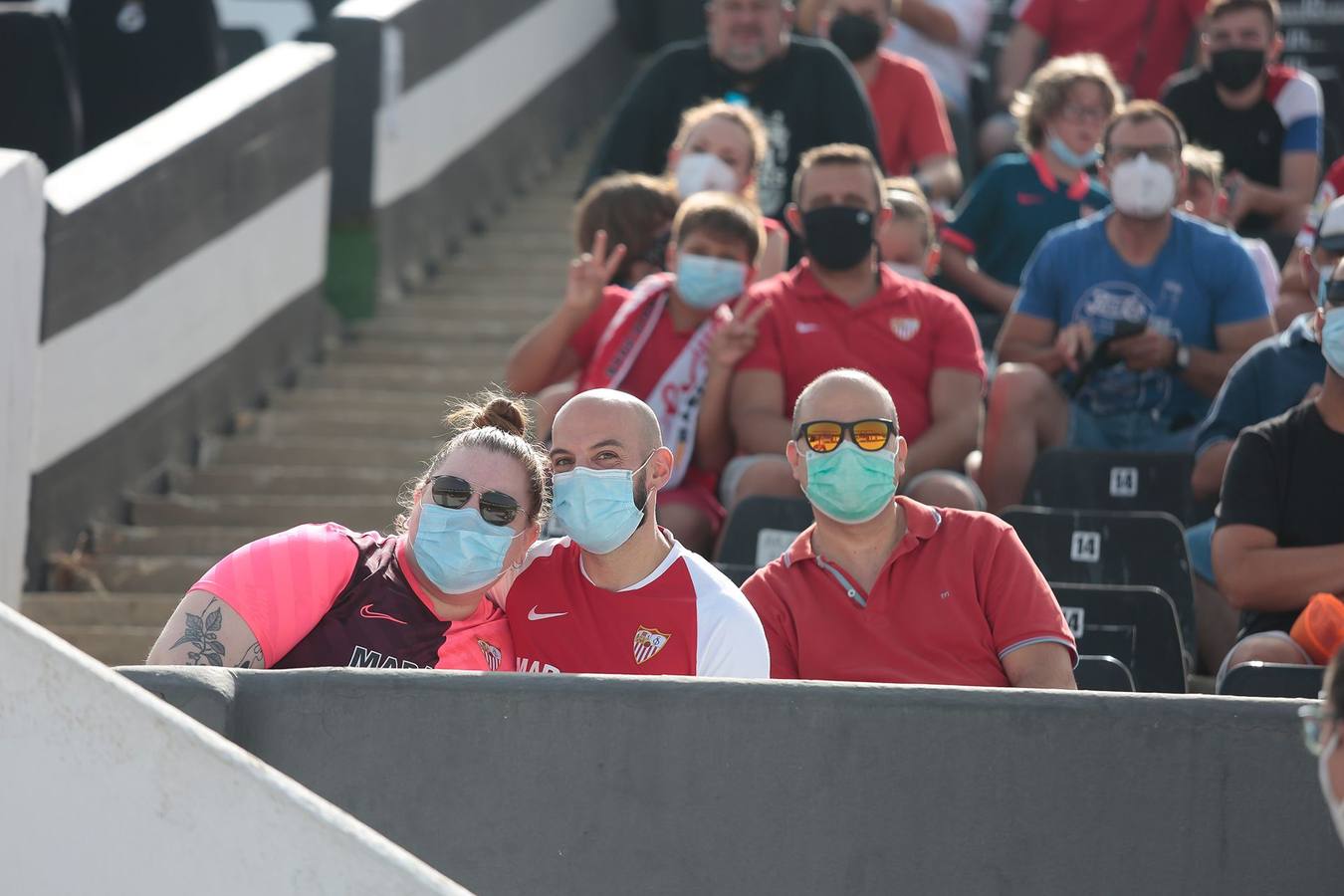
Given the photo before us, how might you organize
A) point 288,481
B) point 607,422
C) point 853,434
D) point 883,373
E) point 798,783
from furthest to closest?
1. point 288,481
2. point 883,373
3. point 853,434
4. point 607,422
5. point 798,783

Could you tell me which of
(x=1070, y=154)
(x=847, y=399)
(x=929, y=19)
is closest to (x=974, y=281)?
(x=1070, y=154)

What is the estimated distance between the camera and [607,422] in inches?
150

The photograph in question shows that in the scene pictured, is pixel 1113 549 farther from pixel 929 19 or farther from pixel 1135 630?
pixel 929 19

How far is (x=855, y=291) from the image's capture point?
5418 mm

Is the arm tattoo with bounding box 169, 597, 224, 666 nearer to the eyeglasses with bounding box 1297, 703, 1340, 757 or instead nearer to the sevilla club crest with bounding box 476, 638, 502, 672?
the sevilla club crest with bounding box 476, 638, 502, 672

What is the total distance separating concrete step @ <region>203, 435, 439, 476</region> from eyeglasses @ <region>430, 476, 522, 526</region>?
338 cm

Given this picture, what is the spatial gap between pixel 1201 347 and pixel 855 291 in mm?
1026

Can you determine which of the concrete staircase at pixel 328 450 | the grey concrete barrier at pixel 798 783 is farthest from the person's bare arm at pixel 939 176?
the grey concrete barrier at pixel 798 783

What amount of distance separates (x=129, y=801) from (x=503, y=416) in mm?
1510

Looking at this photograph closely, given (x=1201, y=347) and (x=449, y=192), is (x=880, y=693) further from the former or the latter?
(x=449, y=192)

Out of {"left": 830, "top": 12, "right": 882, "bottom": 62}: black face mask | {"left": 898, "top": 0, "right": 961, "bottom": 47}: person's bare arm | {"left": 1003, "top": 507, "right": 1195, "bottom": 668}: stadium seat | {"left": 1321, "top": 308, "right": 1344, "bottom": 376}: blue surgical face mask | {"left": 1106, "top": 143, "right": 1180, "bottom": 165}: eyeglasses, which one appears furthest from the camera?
{"left": 898, "top": 0, "right": 961, "bottom": 47}: person's bare arm

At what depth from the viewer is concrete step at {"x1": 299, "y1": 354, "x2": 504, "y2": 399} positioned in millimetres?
7410

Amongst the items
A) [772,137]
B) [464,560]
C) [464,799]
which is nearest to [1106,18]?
[772,137]

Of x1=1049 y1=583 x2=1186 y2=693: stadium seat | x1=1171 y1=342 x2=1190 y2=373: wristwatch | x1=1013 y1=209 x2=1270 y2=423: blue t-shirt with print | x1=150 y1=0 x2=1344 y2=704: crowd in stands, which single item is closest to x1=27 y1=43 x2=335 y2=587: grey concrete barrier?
x1=150 y1=0 x2=1344 y2=704: crowd in stands
